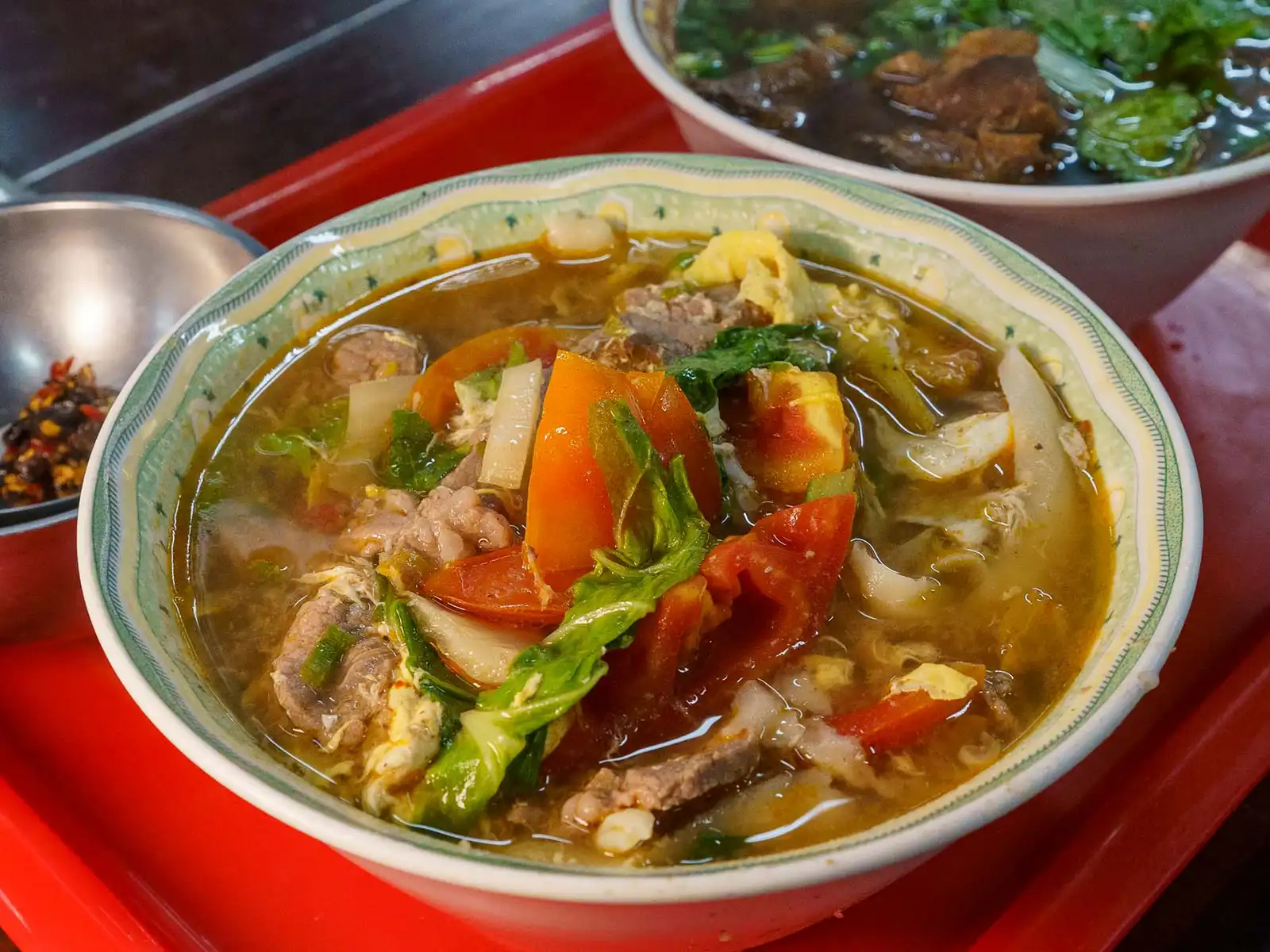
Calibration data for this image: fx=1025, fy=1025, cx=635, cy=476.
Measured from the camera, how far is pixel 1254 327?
272 centimetres

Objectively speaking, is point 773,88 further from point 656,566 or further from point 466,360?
point 656,566

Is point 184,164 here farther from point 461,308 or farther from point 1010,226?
point 1010,226

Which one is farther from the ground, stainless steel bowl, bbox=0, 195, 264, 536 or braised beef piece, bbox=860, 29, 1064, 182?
stainless steel bowl, bbox=0, 195, 264, 536

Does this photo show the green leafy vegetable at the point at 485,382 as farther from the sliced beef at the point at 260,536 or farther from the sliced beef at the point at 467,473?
the sliced beef at the point at 260,536

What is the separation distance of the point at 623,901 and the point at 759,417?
1026mm

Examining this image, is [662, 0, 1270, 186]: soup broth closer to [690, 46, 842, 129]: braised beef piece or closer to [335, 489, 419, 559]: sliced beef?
[690, 46, 842, 129]: braised beef piece

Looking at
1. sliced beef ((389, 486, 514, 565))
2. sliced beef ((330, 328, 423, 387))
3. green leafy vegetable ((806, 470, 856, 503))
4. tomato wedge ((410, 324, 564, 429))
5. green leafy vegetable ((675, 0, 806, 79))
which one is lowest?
green leafy vegetable ((806, 470, 856, 503))

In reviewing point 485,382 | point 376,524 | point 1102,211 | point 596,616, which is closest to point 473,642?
point 596,616

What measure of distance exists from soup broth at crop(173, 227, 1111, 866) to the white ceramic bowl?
276mm

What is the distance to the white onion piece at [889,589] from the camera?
1.77m

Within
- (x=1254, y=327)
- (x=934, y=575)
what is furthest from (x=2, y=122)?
(x=1254, y=327)

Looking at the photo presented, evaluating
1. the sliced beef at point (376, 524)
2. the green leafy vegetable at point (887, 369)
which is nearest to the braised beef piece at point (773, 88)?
the green leafy vegetable at point (887, 369)

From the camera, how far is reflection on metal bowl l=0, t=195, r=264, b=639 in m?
2.69

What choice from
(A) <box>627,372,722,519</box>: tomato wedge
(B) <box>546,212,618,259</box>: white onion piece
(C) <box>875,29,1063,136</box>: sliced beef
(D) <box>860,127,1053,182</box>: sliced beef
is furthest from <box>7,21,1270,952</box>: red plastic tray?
(B) <box>546,212,618,259</box>: white onion piece
